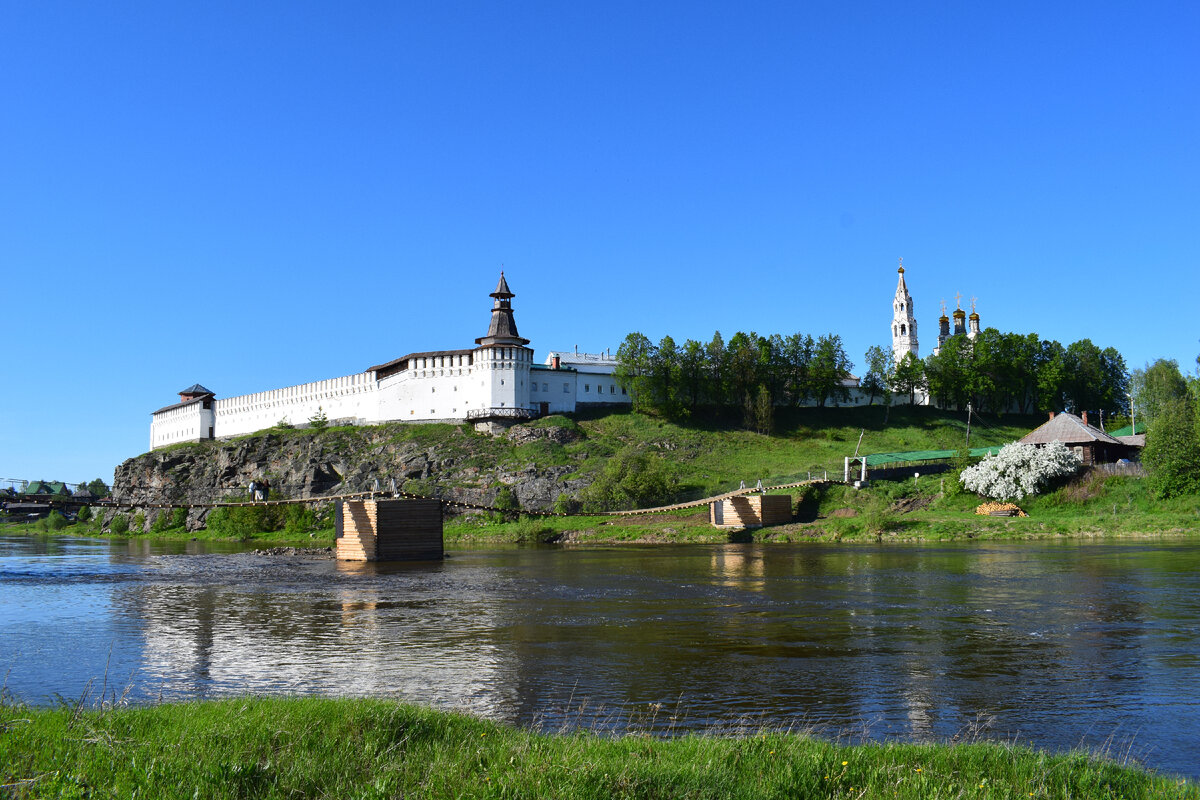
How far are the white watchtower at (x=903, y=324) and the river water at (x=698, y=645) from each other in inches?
3585

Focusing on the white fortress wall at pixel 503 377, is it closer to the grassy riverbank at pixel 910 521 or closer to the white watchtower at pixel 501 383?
the white watchtower at pixel 501 383

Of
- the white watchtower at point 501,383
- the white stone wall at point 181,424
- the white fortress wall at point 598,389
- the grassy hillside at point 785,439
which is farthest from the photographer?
the white stone wall at point 181,424

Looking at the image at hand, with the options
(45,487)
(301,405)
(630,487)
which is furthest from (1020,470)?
(45,487)

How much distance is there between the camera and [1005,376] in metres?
108

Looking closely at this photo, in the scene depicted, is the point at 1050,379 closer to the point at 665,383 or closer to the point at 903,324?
the point at 903,324

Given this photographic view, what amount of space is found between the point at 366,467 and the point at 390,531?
42.1m

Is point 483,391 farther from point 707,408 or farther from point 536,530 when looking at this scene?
point 536,530

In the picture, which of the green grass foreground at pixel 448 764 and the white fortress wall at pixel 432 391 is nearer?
the green grass foreground at pixel 448 764

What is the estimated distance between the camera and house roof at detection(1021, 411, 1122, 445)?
210 ft

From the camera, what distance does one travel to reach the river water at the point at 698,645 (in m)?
13.5

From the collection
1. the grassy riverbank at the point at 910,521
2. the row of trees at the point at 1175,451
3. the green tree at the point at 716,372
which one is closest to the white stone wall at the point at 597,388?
the green tree at the point at 716,372

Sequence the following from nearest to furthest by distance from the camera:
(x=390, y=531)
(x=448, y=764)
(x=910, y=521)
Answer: (x=448, y=764) < (x=390, y=531) < (x=910, y=521)

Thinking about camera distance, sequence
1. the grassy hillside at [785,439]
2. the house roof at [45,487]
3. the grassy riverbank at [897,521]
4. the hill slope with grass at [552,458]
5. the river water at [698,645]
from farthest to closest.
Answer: the house roof at [45,487]
the grassy hillside at [785,439]
the hill slope with grass at [552,458]
the grassy riverbank at [897,521]
the river water at [698,645]

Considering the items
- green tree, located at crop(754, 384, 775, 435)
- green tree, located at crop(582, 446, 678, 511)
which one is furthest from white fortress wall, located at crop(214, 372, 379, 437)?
green tree, located at crop(754, 384, 775, 435)
